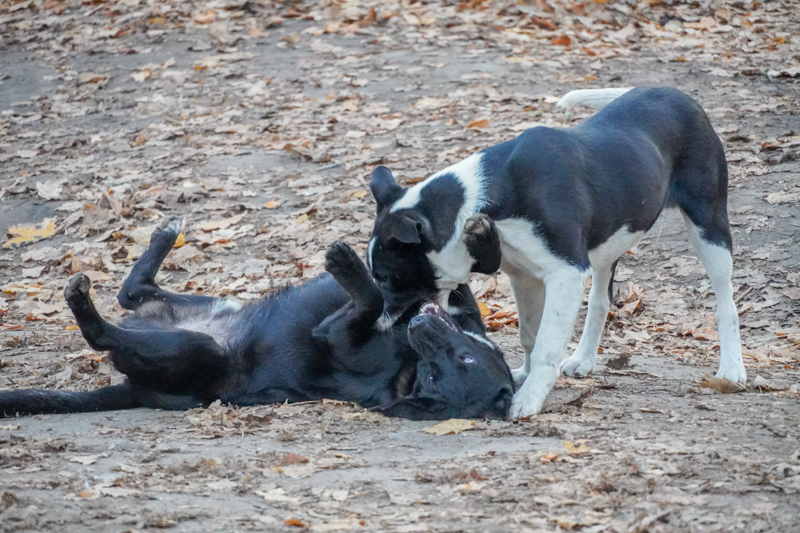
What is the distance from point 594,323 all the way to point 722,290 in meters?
0.84

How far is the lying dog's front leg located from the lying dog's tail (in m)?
1.17

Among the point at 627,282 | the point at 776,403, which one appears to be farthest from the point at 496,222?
the point at 627,282

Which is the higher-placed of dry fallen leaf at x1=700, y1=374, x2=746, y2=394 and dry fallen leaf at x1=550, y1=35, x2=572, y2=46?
dry fallen leaf at x1=700, y1=374, x2=746, y2=394

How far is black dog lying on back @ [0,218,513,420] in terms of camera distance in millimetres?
4410

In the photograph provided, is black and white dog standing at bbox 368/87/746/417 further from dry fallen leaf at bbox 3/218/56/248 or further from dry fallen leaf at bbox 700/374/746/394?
dry fallen leaf at bbox 3/218/56/248

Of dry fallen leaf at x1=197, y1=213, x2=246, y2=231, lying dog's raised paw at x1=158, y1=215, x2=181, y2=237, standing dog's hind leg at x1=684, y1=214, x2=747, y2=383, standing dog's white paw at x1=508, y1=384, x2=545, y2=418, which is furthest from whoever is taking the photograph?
dry fallen leaf at x1=197, y1=213, x2=246, y2=231

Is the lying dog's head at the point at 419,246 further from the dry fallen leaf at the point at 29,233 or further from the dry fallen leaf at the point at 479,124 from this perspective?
the dry fallen leaf at the point at 479,124

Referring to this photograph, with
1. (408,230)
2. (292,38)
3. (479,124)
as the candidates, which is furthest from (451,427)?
(292,38)

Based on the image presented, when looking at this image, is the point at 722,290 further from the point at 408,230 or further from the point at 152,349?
the point at 152,349

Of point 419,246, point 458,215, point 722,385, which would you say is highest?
point 458,215

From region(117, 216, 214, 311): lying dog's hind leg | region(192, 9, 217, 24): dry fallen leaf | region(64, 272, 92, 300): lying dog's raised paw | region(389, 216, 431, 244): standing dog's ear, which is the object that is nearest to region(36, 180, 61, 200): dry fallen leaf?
region(117, 216, 214, 311): lying dog's hind leg

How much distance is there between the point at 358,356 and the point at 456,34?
900cm

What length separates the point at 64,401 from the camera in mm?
4473

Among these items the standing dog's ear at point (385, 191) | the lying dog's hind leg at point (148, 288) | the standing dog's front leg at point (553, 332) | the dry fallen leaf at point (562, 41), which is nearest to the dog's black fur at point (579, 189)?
the standing dog's ear at point (385, 191)
